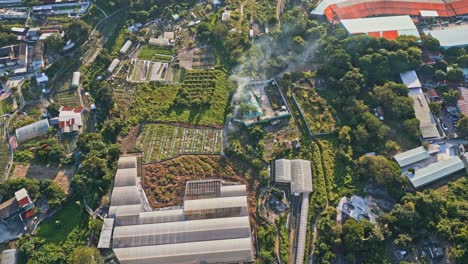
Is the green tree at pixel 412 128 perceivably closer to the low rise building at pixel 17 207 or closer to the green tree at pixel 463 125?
the green tree at pixel 463 125

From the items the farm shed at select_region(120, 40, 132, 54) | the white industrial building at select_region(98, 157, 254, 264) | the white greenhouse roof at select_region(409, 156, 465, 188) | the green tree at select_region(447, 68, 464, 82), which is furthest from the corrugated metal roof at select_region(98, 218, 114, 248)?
the green tree at select_region(447, 68, 464, 82)

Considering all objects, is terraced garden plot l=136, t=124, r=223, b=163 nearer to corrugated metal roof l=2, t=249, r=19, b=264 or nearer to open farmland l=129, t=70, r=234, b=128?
open farmland l=129, t=70, r=234, b=128

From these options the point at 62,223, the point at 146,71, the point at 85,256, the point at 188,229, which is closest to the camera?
the point at 85,256

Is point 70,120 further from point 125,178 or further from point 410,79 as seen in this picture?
point 410,79

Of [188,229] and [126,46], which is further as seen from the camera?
[126,46]

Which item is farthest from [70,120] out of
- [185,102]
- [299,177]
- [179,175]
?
[299,177]

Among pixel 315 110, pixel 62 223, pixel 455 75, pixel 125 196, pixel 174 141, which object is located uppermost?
pixel 455 75

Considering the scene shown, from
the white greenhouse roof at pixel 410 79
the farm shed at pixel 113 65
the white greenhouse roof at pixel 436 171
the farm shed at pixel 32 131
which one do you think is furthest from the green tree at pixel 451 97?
the farm shed at pixel 32 131
